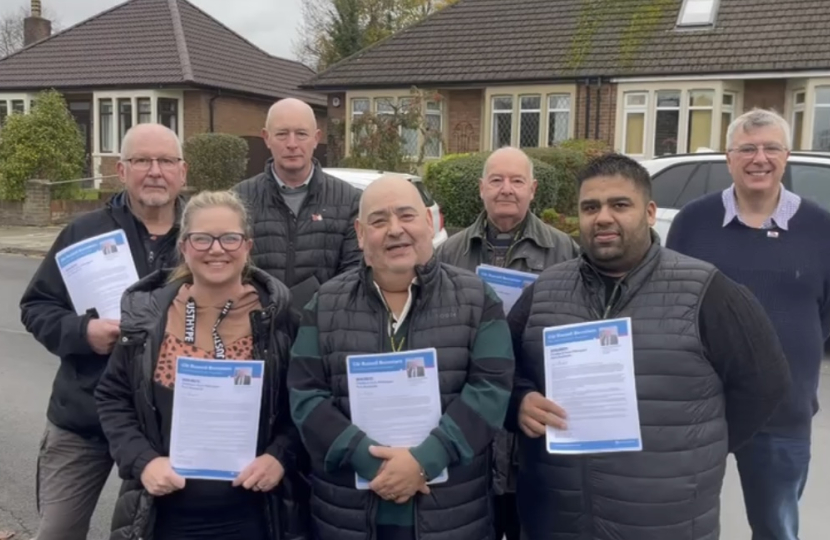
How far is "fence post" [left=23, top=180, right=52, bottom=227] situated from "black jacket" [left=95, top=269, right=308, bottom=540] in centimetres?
1888

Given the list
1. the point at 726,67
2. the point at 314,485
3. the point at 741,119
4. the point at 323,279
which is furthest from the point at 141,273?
the point at 726,67

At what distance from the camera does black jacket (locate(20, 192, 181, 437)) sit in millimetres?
3117

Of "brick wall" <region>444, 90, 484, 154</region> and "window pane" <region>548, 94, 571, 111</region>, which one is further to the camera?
"brick wall" <region>444, 90, 484, 154</region>

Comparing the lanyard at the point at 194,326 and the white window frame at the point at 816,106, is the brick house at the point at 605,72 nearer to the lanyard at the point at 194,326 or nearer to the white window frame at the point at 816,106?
the white window frame at the point at 816,106

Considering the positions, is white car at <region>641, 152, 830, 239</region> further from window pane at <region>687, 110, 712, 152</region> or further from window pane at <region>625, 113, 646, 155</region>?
window pane at <region>625, 113, 646, 155</region>

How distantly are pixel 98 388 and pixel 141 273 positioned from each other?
0.56 m

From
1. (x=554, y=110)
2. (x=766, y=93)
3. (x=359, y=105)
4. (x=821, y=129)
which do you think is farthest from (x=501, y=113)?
(x=821, y=129)

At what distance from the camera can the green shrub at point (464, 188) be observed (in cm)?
1427

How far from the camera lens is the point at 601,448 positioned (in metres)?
2.57

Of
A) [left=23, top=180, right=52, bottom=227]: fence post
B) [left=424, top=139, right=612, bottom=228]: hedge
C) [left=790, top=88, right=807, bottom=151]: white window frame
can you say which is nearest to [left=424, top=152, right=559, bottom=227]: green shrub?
[left=424, top=139, right=612, bottom=228]: hedge

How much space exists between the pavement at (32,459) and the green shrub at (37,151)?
11910 mm

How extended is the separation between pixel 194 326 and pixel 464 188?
11706 mm

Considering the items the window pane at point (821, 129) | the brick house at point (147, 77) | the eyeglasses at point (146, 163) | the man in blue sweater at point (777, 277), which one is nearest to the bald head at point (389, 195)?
the eyeglasses at point (146, 163)

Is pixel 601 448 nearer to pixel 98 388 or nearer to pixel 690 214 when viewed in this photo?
pixel 690 214
